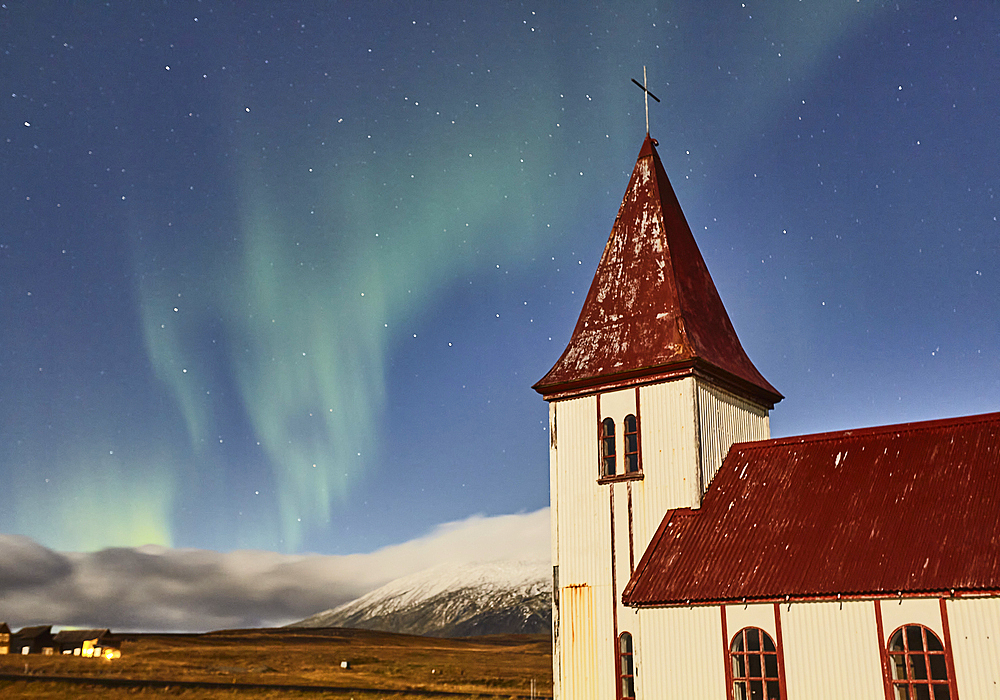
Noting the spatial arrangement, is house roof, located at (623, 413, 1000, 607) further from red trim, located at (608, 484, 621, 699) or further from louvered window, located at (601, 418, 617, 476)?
louvered window, located at (601, 418, 617, 476)

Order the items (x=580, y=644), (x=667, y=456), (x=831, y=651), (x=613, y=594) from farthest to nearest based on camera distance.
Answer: (x=667, y=456) < (x=580, y=644) < (x=613, y=594) < (x=831, y=651)

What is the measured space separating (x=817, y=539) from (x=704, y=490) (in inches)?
139

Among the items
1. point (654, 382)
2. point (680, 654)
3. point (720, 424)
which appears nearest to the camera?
point (680, 654)

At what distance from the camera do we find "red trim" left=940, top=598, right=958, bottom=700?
57.6ft

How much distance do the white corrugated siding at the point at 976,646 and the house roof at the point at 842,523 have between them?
1.52 feet

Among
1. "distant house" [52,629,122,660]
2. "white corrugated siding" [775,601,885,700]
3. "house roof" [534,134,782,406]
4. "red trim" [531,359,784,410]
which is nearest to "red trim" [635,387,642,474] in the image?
"red trim" [531,359,784,410]

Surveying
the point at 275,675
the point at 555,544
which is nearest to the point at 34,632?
the point at 275,675

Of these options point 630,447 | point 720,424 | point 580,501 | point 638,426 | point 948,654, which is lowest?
point 948,654

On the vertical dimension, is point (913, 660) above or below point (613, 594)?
below

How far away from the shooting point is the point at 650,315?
25.7 metres

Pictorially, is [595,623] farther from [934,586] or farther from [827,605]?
[934,586]

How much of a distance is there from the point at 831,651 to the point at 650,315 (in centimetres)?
1025

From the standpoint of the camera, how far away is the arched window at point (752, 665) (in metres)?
19.6

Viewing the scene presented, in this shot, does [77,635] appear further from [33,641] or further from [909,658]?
[909,658]
